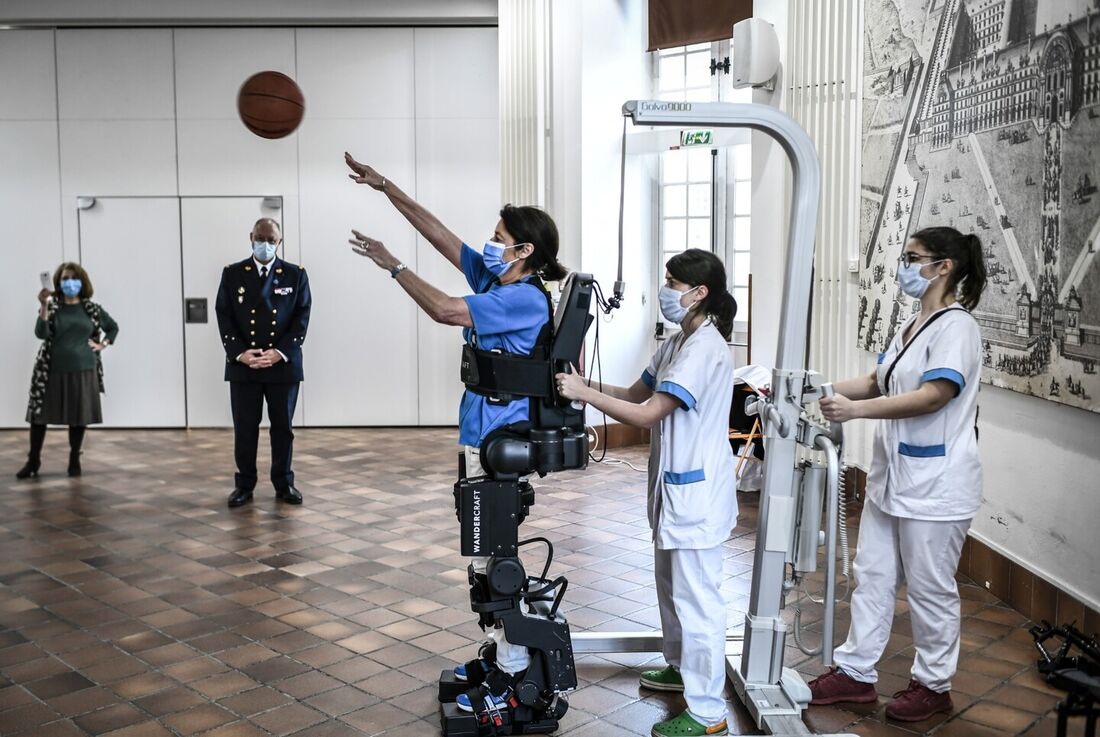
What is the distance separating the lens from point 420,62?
9344 mm

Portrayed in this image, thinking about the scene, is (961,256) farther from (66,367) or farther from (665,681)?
(66,367)

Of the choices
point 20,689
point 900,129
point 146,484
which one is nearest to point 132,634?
point 20,689

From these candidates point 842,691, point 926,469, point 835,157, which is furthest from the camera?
point 835,157

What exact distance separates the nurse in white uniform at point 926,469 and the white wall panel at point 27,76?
840 cm

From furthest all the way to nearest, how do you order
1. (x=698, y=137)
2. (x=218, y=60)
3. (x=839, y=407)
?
(x=218, y=60), (x=698, y=137), (x=839, y=407)

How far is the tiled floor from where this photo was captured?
11.2 ft

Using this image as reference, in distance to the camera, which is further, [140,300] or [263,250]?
[140,300]

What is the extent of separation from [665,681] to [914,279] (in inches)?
Result: 61.3

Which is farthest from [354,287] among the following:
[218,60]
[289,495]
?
[289,495]

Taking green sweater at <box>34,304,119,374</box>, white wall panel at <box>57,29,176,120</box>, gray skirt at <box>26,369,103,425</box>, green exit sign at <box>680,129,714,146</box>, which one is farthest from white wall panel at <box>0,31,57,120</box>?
green exit sign at <box>680,129,714,146</box>

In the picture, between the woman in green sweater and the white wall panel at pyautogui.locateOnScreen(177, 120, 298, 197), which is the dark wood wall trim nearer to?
the woman in green sweater

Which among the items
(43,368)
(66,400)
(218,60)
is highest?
(218,60)

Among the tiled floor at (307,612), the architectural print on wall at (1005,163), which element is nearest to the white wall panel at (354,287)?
the tiled floor at (307,612)

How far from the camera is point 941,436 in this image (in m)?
3.26
